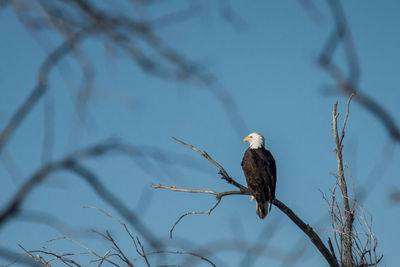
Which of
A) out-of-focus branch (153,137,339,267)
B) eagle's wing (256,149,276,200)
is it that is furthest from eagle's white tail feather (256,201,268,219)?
out-of-focus branch (153,137,339,267)

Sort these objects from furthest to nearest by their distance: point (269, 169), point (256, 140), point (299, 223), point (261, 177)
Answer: point (256, 140), point (269, 169), point (261, 177), point (299, 223)

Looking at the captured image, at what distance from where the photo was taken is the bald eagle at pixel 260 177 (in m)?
5.90

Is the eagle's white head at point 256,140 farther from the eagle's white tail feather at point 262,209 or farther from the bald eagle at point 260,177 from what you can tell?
the eagle's white tail feather at point 262,209

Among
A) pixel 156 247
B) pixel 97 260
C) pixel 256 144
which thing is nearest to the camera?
pixel 156 247

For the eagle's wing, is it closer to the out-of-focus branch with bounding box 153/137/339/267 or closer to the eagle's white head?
the eagle's white head

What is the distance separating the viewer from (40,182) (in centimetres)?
150

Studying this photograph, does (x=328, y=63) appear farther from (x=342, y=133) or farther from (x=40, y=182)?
(x=342, y=133)

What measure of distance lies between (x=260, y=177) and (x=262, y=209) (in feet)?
1.33

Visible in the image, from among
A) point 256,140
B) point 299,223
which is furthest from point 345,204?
point 256,140

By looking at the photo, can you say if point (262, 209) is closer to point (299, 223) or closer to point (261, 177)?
point (261, 177)

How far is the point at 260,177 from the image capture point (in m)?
5.97

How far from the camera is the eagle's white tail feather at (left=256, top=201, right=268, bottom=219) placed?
603cm

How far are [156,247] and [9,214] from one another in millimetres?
471

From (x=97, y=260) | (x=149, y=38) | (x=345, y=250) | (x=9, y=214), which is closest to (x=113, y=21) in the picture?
(x=149, y=38)
